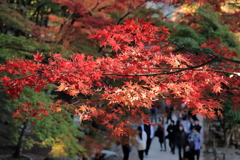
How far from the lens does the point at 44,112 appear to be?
19.5 ft

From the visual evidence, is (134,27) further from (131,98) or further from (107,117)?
(107,117)

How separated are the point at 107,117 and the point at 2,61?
3.65m

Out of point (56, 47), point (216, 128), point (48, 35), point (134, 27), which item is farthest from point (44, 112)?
point (216, 128)

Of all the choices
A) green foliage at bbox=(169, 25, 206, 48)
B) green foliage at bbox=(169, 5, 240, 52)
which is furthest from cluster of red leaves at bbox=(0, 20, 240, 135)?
green foliage at bbox=(169, 5, 240, 52)

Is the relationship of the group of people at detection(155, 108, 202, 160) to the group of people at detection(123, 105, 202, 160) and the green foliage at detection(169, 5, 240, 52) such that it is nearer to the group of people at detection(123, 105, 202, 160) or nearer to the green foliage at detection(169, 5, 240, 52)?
the group of people at detection(123, 105, 202, 160)

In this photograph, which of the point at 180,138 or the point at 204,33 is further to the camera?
the point at 180,138

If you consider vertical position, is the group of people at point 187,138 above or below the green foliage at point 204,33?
below

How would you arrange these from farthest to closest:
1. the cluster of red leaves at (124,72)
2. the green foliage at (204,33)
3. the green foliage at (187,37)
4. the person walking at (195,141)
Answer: the person walking at (195,141)
the green foliage at (204,33)
the green foliage at (187,37)
the cluster of red leaves at (124,72)

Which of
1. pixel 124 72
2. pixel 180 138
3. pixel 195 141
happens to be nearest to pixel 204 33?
pixel 195 141

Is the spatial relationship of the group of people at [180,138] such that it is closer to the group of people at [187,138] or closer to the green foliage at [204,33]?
the group of people at [187,138]

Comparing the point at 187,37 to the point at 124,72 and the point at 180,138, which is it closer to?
the point at 180,138

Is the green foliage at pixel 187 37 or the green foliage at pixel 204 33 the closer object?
the green foliage at pixel 187 37

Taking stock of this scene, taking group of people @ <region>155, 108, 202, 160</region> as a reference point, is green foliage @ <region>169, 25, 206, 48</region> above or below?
above

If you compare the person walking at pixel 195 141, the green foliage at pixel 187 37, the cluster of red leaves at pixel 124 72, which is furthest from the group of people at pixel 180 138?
the cluster of red leaves at pixel 124 72
